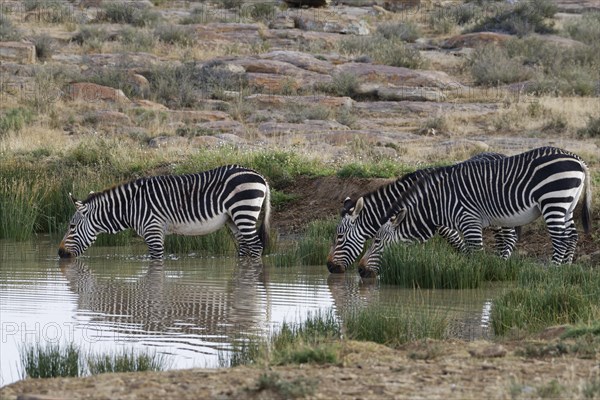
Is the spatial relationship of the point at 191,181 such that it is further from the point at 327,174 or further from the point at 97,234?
the point at 327,174

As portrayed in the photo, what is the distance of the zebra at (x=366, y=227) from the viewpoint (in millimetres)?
14312

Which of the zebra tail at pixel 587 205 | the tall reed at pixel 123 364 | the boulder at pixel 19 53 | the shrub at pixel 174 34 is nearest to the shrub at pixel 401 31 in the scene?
the shrub at pixel 174 34

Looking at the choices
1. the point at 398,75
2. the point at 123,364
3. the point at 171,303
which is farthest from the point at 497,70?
the point at 123,364

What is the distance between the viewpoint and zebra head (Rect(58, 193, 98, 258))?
51.6 ft

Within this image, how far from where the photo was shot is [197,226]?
15.7 meters

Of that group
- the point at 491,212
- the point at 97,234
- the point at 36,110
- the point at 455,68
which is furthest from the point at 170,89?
the point at 491,212

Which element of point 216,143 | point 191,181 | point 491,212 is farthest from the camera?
point 216,143

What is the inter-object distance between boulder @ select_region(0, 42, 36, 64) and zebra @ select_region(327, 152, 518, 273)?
71.7 feet

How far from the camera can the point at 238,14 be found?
46.2 m

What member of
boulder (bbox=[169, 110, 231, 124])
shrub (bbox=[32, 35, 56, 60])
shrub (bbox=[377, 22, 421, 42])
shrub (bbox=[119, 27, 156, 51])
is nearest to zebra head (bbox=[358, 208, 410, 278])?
boulder (bbox=[169, 110, 231, 124])

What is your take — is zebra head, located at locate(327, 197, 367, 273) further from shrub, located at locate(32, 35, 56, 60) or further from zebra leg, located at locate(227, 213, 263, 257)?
shrub, located at locate(32, 35, 56, 60)

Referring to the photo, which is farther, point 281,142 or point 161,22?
point 161,22

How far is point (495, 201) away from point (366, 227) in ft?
5.63

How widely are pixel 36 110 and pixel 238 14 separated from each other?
19785 mm
